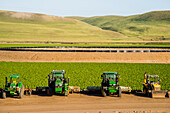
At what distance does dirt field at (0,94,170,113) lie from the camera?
20141 millimetres

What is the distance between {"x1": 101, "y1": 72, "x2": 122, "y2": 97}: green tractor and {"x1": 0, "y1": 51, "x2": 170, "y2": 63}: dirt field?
34.8 metres

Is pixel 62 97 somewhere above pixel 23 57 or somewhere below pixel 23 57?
below

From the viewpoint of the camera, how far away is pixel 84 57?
203 feet

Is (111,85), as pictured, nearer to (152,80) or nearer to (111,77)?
(111,77)

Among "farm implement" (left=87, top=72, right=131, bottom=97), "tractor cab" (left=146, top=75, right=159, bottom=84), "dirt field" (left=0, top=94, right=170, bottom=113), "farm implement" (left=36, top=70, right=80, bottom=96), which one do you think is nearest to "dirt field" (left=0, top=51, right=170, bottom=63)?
"tractor cab" (left=146, top=75, right=159, bottom=84)

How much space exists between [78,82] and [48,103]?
394 inches

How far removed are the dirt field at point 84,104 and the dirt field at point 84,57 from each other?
36.0 meters

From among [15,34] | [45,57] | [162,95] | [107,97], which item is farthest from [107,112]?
[15,34]

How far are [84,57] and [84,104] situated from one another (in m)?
40.3

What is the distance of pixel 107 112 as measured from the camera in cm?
1961

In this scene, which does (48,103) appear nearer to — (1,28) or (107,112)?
(107,112)

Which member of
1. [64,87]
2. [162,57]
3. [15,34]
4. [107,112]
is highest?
[15,34]

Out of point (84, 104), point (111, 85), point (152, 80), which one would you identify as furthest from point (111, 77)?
point (152, 80)

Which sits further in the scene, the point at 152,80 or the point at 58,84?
the point at 152,80
